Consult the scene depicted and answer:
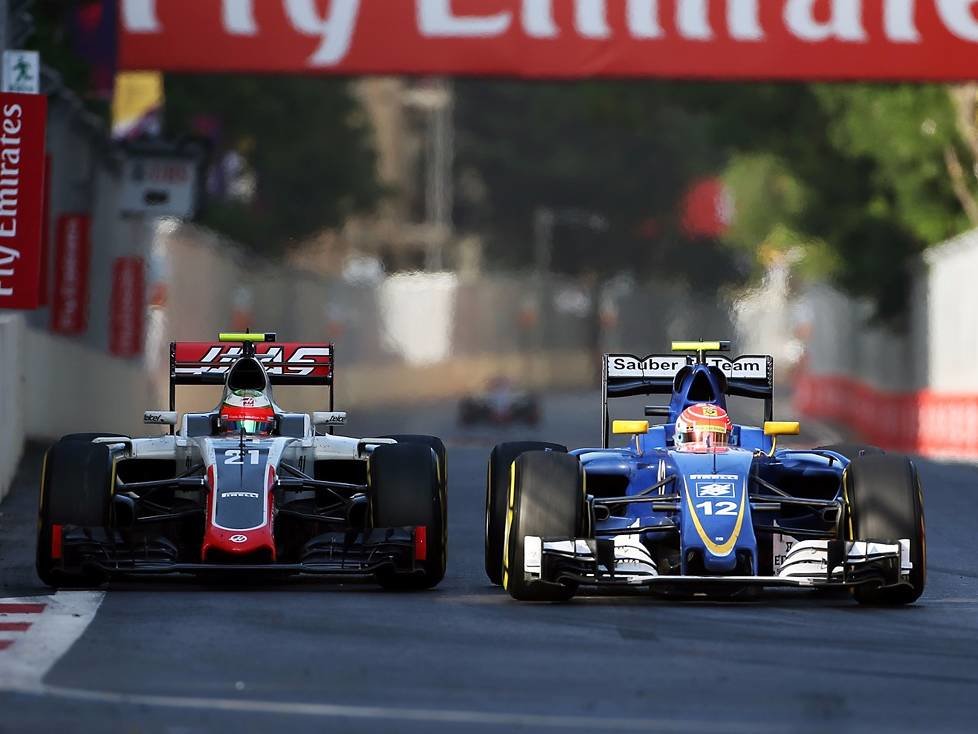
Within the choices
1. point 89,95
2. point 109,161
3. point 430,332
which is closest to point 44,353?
point 89,95

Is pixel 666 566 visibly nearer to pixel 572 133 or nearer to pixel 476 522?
pixel 476 522

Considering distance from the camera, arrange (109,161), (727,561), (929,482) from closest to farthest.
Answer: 1. (727,561)
2. (929,482)
3. (109,161)

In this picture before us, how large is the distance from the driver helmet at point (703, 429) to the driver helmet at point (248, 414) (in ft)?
8.18

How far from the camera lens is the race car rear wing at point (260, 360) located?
16516mm

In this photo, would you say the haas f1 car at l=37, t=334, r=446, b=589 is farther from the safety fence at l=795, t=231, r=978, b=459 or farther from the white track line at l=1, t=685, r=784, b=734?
the safety fence at l=795, t=231, r=978, b=459

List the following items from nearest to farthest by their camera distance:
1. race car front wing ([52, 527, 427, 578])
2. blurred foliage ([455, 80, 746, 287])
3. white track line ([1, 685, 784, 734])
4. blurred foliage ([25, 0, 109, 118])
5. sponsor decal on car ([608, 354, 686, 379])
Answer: white track line ([1, 685, 784, 734])
race car front wing ([52, 527, 427, 578])
sponsor decal on car ([608, 354, 686, 379])
blurred foliage ([25, 0, 109, 118])
blurred foliage ([455, 80, 746, 287])

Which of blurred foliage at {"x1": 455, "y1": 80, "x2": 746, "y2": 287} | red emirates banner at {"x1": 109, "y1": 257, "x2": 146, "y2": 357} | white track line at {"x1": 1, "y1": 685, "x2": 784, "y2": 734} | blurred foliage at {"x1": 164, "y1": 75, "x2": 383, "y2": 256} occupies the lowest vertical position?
white track line at {"x1": 1, "y1": 685, "x2": 784, "y2": 734}

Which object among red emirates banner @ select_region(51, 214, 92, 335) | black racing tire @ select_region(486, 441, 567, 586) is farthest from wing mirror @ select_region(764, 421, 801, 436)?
red emirates banner @ select_region(51, 214, 92, 335)

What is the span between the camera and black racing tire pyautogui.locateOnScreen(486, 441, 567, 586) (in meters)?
15.1

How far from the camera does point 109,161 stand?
123ft

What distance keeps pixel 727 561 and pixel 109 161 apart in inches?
979

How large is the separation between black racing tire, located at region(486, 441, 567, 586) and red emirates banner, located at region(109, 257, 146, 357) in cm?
2332

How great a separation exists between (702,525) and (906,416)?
101 feet

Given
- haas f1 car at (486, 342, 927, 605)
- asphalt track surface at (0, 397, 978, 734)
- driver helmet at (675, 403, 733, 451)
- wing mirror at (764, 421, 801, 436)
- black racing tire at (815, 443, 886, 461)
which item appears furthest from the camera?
black racing tire at (815, 443, 886, 461)
